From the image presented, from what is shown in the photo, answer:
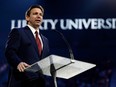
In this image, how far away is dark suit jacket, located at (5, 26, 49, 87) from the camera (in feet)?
8.00

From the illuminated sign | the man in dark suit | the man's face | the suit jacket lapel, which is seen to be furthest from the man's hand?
the illuminated sign

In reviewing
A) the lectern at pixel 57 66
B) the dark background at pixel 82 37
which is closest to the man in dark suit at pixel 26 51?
the lectern at pixel 57 66

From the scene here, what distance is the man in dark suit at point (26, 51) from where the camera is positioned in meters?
2.44

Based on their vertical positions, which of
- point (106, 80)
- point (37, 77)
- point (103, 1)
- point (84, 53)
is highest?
point (103, 1)

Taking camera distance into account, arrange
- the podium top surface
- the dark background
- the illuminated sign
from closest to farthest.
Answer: the podium top surface
the dark background
the illuminated sign

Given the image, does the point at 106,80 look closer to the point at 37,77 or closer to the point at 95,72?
the point at 95,72

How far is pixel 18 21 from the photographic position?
5.10m

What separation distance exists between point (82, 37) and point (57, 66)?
2.79 metres

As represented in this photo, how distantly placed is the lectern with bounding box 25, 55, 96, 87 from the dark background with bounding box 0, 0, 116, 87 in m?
2.47

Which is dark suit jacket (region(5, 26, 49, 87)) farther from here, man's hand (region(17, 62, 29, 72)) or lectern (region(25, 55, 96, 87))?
lectern (region(25, 55, 96, 87))

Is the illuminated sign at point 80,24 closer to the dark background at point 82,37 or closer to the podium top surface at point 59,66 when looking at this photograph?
the dark background at point 82,37

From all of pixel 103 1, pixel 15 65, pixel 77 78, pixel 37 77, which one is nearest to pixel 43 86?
pixel 37 77

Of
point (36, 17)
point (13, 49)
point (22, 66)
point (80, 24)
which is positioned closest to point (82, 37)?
point (80, 24)

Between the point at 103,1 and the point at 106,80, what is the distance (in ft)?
3.95
